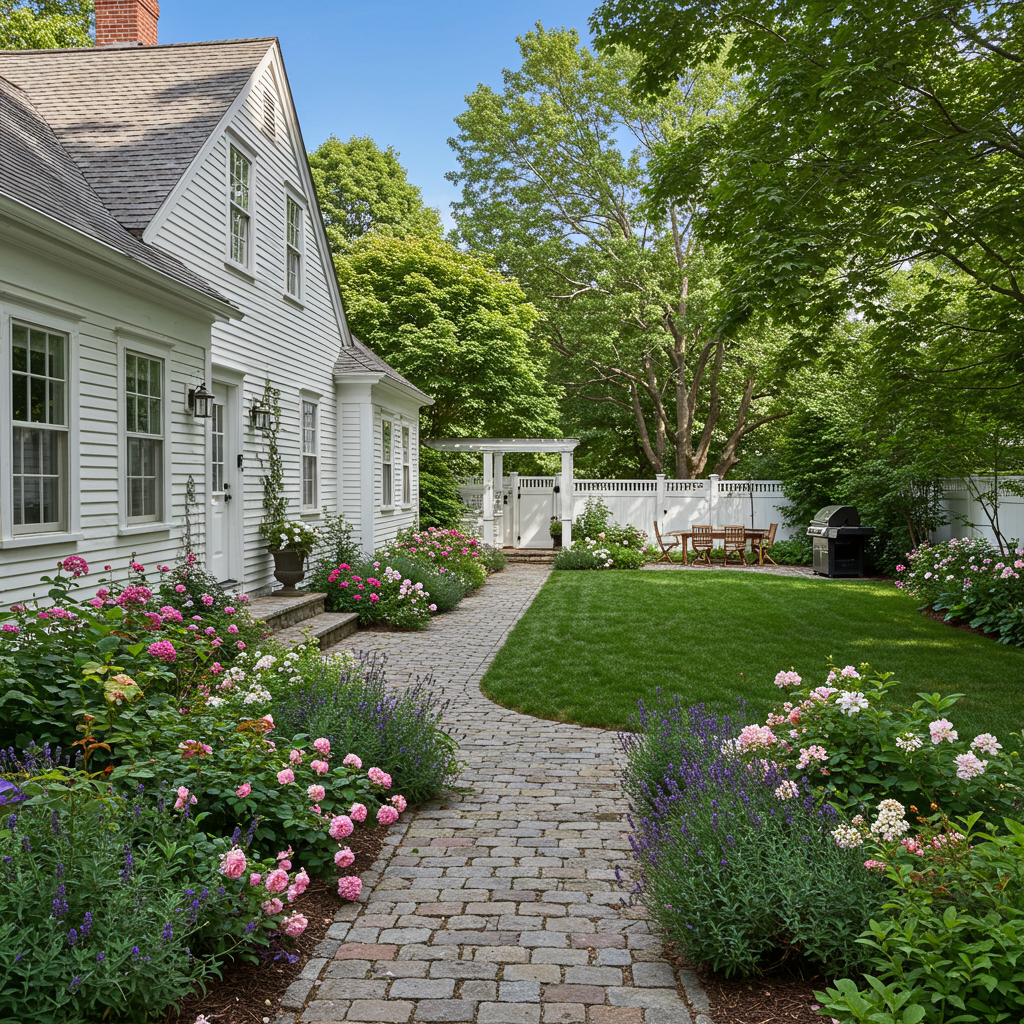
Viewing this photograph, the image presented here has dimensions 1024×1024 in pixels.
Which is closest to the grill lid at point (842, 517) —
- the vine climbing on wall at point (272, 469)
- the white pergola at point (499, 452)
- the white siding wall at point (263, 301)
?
the white pergola at point (499, 452)

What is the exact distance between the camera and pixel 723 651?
893cm

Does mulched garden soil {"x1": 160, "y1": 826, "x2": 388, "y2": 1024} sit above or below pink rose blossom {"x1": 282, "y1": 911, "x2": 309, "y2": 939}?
below

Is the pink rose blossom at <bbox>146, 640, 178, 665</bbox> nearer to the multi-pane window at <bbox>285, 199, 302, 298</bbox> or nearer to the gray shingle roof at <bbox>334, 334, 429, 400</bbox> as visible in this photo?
the multi-pane window at <bbox>285, 199, 302, 298</bbox>

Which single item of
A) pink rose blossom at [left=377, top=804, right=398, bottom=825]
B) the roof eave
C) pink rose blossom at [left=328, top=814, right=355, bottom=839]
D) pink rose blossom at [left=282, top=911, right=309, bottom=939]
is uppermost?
the roof eave

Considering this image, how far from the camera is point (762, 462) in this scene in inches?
915

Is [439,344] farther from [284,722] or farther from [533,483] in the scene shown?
[284,722]

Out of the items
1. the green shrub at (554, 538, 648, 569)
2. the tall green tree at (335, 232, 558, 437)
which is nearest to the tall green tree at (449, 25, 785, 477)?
the tall green tree at (335, 232, 558, 437)

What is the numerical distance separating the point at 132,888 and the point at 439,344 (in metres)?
18.4

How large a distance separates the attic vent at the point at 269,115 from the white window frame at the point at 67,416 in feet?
19.4

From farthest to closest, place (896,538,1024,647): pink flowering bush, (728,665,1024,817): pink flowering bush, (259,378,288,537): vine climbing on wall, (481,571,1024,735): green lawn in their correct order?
(259,378,288,537): vine climbing on wall → (896,538,1024,647): pink flowering bush → (481,571,1024,735): green lawn → (728,665,1024,817): pink flowering bush

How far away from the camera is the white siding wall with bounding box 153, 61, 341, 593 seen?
9.23 m

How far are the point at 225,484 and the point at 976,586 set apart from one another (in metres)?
9.30

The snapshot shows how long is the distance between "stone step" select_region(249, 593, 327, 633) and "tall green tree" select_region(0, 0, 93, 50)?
1406 centimetres

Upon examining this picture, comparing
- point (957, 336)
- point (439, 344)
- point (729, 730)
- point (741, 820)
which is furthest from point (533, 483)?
point (741, 820)
